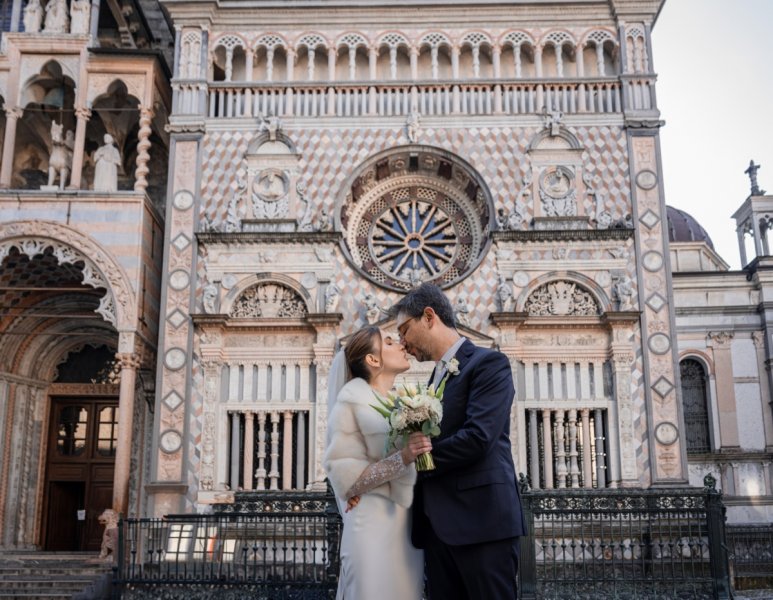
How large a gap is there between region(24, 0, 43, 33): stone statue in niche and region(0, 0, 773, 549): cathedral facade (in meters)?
0.07

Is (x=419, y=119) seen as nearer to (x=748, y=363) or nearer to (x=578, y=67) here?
(x=578, y=67)

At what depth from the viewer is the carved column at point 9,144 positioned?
1944 cm

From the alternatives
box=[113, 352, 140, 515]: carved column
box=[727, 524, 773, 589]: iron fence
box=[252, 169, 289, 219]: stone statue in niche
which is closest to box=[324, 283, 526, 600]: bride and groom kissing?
box=[113, 352, 140, 515]: carved column

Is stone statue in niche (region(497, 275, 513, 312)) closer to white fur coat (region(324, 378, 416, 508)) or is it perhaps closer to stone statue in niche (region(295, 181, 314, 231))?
stone statue in niche (region(295, 181, 314, 231))

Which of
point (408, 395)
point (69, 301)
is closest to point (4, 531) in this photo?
point (69, 301)

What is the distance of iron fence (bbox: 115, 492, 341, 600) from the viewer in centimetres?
1259

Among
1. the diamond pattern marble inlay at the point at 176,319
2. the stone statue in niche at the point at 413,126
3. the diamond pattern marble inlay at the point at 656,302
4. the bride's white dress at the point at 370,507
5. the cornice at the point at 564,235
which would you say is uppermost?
the stone statue in niche at the point at 413,126

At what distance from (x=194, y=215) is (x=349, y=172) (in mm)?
3588

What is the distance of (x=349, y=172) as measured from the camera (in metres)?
19.8

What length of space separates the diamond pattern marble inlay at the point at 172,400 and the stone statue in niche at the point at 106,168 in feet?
16.0

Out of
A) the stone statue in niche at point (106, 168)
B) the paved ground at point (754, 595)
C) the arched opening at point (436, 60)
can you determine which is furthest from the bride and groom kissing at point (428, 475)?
the arched opening at point (436, 60)

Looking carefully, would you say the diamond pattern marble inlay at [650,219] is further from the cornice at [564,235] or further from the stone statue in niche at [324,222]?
the stone statue in niche at [324,222]

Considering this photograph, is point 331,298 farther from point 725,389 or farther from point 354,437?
point 354,437

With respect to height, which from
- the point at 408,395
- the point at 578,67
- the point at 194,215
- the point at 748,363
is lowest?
the point at 408,395
